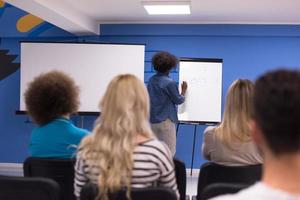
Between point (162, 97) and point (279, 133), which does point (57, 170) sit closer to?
point (279, 133)

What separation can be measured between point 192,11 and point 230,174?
3215 millimetres

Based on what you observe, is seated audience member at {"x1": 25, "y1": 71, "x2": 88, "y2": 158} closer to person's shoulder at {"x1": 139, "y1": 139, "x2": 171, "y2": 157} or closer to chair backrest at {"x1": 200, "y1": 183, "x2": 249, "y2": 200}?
person's shoulder at {"x1": 139, "y1": 139, "x2": 171, "y2": 157}

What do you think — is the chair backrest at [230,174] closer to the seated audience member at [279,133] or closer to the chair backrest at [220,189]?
the chair backrest at [220,189]

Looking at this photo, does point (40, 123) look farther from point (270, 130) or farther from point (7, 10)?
point (7, 10)

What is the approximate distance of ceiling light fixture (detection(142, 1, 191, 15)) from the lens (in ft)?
14.6

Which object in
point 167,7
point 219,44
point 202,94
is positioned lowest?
point 202,94

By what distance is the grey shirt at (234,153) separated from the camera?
2.17m

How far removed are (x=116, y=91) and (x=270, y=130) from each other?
97 cm

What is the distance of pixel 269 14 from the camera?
4988 mm

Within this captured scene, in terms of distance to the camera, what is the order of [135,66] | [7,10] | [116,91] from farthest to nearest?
[7,10] < [135,66] < [116,91]

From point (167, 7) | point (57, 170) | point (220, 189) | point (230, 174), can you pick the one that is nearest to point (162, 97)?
point (167, 7)

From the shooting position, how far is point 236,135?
218 centimetres

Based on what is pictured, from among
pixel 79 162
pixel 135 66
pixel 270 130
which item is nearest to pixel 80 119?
pixel 135 66

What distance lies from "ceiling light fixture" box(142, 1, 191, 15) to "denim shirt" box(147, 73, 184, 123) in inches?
35.9
